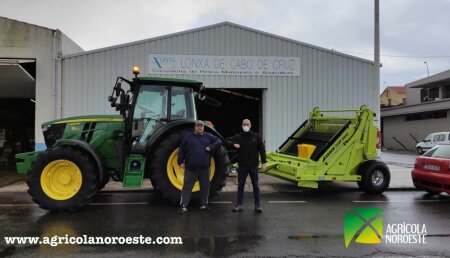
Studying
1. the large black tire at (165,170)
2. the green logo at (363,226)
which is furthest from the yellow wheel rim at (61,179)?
the green logo at (363,226)

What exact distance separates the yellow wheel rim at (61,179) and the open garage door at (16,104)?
20.2 feet

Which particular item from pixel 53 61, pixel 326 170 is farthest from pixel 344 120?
pixel 53 61

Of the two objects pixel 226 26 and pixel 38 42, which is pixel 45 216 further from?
pixel 226 26

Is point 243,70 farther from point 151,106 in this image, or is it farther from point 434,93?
point 434,93

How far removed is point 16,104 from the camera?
71.8ft

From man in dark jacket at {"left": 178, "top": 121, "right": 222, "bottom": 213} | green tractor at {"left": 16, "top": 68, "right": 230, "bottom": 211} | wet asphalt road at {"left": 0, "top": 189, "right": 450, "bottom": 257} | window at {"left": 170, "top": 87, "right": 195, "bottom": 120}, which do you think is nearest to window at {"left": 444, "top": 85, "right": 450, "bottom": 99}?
wet asphalt road at {"left": 0, "top": 189, "right": 450, "bottom": 257}

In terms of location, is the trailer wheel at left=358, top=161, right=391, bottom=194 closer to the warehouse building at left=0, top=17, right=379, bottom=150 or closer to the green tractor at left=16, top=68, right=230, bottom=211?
the green tractor at left=16, top=68, right=230, bottom=211

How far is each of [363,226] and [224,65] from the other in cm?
828

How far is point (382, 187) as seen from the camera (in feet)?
33.6

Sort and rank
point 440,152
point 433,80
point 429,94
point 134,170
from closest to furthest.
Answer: point 134,170 → point 440,152 → point 433,80 → point 429,94

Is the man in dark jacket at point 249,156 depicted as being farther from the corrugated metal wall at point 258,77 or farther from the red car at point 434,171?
the corrugated metal wall at point 258,77

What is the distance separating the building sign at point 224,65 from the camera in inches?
539

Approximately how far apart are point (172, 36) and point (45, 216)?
7913 mm

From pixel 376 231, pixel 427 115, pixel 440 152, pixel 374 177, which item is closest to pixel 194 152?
pixel 376 231
